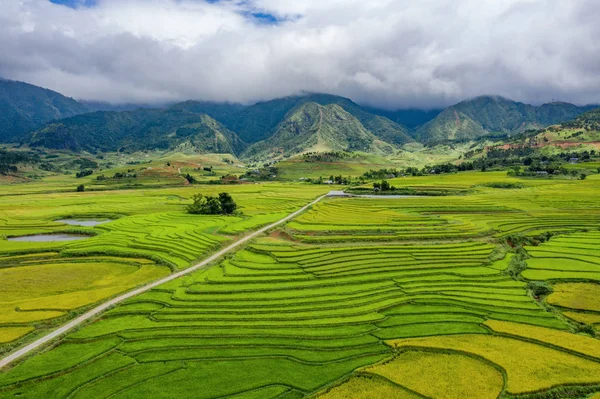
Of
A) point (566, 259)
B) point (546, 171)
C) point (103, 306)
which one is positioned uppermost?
point (546, 171)

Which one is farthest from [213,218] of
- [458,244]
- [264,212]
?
[458,244]

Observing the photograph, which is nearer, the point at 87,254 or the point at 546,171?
the point at 87,254

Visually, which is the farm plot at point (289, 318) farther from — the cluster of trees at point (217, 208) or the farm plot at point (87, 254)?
the cluster of trees at point (217, 208)

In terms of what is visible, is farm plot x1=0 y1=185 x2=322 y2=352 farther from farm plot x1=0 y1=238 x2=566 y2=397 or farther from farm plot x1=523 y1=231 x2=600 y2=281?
farm plot x1=523 y1=231 x2=600 y2=281

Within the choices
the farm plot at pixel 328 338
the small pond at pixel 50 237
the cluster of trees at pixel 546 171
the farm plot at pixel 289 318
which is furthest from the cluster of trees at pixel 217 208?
the cluster of trees at pixel 546 171

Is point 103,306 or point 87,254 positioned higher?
point 87,254

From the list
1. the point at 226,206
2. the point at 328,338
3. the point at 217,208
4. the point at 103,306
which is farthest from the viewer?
the point at 226,206

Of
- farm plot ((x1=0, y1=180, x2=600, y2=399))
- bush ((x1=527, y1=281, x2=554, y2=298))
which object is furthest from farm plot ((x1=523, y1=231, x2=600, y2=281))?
farm plot ((x1=0, y1=180, x2=600, y2=399))

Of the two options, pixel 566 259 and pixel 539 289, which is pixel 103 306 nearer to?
pixel 539 289

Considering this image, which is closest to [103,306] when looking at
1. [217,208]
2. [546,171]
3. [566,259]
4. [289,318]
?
[289,318]

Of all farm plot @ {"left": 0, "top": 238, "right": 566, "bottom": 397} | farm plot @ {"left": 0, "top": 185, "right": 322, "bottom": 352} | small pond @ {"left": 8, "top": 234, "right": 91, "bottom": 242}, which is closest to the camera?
farm plot @ {"left": 0, "top": 238, "right": 566, "bottom": 397}
